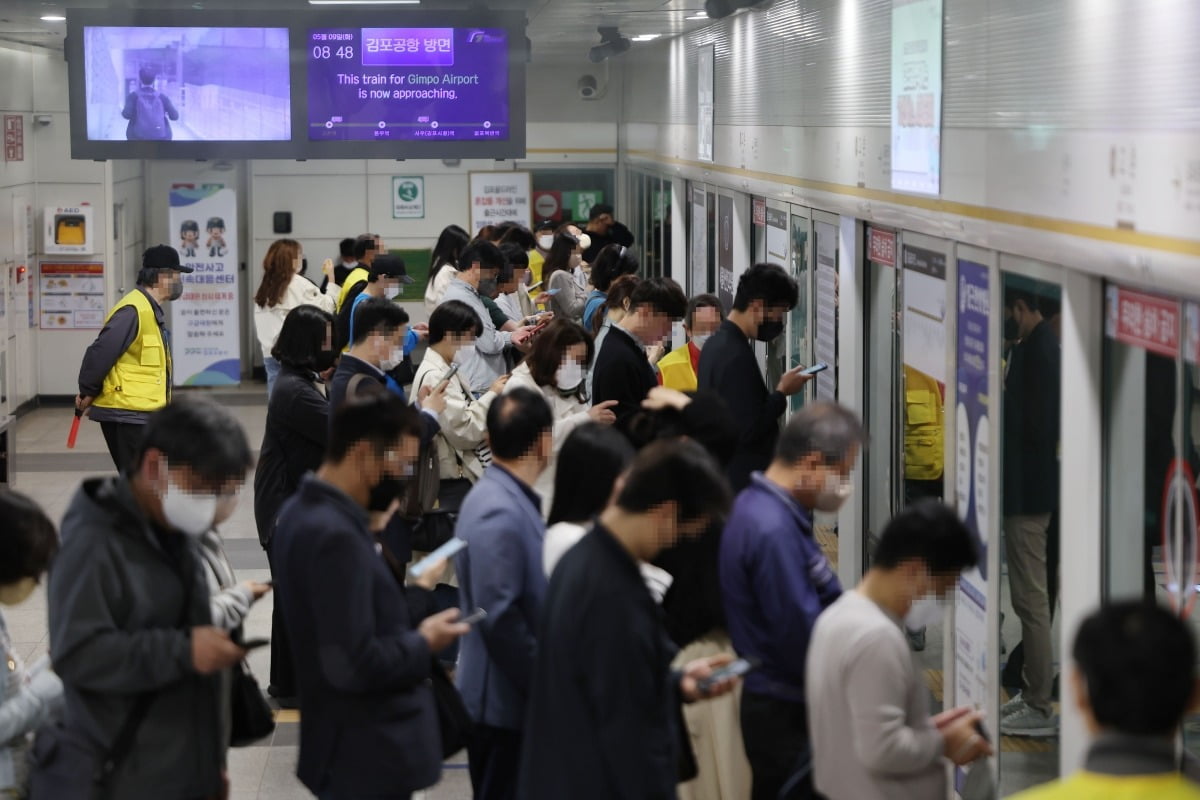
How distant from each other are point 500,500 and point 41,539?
106 cm

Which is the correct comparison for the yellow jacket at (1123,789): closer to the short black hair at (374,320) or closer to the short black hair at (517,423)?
the short black hair at (517,423)

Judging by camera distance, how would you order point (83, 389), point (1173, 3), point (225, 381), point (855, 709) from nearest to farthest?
point (855, 709) → point (1173, 3) → point (83, 389) → point (225, 381)

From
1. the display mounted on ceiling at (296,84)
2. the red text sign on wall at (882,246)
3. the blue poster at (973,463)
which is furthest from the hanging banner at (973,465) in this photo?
the display mounted on ceiling at (296,84)

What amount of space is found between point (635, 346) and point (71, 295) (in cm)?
991

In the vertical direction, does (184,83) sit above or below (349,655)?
above

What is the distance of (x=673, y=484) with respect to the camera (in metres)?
3.07

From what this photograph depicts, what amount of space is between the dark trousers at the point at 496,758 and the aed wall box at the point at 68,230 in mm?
11570

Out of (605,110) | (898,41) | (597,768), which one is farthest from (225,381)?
(597,768)

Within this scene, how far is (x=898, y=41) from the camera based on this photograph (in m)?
5.66

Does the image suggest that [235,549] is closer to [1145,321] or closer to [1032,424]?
[1032,424]

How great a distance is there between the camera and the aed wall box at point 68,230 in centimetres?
1455

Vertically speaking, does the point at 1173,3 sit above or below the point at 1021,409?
above

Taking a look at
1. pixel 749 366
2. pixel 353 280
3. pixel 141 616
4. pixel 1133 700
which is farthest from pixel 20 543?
pixel 353 280

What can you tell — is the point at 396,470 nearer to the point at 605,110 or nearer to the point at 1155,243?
the point at 1155,243
